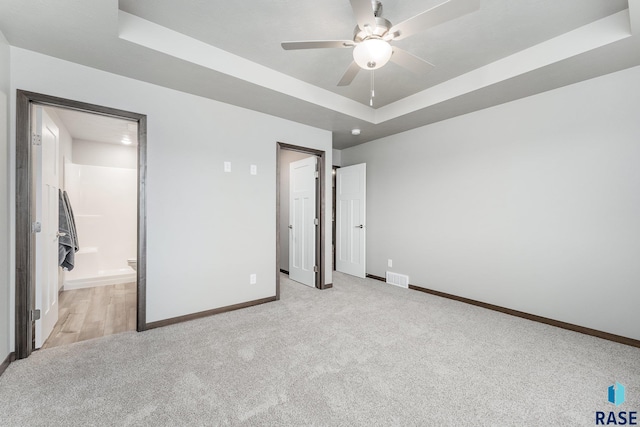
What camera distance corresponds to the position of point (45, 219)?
2309 millimetres

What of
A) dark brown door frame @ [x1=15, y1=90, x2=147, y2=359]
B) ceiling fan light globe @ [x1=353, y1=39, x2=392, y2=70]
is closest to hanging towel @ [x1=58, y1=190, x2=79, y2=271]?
dark brown door frame @ [x1=15, y1=90, x2=147, y2=359]

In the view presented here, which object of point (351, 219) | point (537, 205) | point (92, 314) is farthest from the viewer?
point (351, 219)

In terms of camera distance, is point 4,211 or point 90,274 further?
point 90,274

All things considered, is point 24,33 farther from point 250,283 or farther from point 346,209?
point 346,209

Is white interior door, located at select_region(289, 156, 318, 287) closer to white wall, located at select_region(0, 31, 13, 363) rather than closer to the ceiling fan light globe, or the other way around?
the ceiling fan light globe

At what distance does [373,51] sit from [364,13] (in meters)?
0.21

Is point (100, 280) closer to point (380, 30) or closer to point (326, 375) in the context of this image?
point (326, 375)

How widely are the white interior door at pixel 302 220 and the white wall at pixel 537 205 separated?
141 centimetres

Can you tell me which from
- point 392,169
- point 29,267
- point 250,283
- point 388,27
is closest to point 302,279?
point 250,283

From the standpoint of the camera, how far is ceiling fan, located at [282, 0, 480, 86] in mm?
1460

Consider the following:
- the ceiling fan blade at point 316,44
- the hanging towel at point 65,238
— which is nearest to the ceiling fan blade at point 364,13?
the ceiling fan blade at point 316,44

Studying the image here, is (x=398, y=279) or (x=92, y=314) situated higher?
(x=398, y=279)

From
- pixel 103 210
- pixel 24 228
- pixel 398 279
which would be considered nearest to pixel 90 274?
pixel 103 210

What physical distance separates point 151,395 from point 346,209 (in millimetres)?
3904
